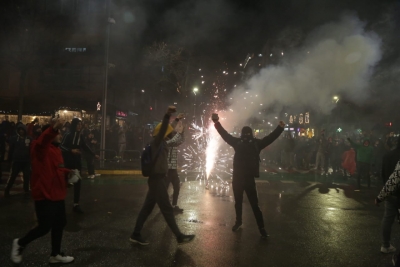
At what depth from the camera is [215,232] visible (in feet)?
17.6

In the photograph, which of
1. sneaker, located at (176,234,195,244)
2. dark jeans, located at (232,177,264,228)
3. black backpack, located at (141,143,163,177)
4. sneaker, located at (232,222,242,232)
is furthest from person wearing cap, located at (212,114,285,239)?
black backpack, located at (141,143,163,177)

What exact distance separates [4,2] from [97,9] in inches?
178

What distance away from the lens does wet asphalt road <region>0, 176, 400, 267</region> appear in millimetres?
4246

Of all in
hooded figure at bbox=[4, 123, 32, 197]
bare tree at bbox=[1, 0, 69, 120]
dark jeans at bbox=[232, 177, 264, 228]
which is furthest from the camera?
bare tree at bbox=[1, 0, 69, 120]

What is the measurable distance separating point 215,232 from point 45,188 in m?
2.65

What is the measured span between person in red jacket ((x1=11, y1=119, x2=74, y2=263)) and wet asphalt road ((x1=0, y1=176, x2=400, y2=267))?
401 millimetres

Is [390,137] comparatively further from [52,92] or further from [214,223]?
[52,92]

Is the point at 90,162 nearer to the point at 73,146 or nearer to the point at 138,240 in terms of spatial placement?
the point at 73,146

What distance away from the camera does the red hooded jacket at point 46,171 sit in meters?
3.72

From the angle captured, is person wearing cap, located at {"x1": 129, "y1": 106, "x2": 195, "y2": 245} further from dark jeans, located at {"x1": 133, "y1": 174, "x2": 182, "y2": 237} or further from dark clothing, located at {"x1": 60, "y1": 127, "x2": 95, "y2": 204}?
dark clothing, located at {"x1": 60, "y1": 127, "x2": 95, "y2": 204}

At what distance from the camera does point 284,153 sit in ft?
52.5

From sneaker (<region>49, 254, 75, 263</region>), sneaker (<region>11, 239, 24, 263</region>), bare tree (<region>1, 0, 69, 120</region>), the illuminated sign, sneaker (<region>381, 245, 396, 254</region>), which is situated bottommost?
sneaker (<region>49, 254, 75, 263</region>)

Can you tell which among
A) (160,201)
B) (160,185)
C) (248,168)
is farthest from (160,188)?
(248,168)

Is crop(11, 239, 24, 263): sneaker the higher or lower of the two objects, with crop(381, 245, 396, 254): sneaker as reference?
higher
